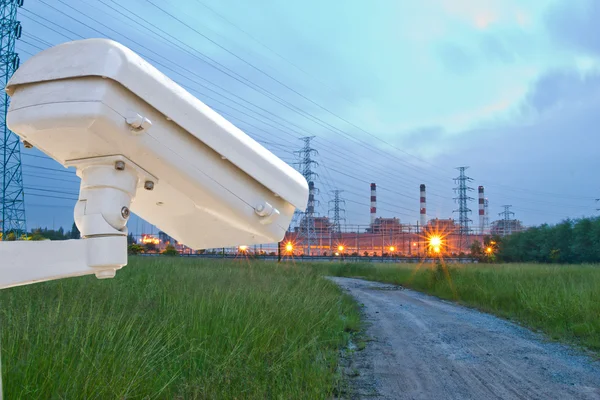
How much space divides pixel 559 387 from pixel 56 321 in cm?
582

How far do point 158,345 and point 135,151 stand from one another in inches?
124

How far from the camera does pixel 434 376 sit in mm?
6238

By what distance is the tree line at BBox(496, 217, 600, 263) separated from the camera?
129ft

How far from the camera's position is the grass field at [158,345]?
2949 millimetres

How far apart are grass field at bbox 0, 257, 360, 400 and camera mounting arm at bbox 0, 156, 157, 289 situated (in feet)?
4.87

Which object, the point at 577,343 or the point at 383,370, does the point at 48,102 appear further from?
the point at 577,343

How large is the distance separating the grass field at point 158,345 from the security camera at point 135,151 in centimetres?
152

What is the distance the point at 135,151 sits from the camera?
1737 millimetres

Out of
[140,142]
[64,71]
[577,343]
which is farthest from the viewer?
[577,343]

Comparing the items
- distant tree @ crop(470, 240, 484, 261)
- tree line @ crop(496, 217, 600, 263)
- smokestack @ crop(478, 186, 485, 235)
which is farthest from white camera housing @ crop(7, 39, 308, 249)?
smokestack @ crop(478, 186, 485, 235)

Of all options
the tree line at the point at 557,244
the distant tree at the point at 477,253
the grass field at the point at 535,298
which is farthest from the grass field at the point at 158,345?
the distant tree at the point at 477,253

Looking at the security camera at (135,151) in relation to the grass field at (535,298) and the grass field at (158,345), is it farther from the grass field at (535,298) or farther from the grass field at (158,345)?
the grass field at (535,298)

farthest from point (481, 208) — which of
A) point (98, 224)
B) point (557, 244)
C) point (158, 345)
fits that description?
point (98, 224)

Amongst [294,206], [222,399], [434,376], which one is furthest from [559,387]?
[294,206]
